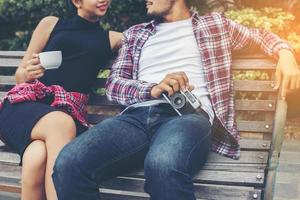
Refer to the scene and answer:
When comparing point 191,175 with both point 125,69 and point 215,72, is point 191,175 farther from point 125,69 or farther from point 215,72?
point 125,69

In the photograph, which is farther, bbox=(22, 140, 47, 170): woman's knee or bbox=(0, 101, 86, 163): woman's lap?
bbox=(0, 101, 86, 163): woman's lap

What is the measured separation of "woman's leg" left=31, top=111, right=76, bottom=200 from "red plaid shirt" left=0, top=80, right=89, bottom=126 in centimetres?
18

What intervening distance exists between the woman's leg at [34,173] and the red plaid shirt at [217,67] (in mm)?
674

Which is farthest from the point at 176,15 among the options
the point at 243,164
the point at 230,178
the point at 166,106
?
the point at 230,178

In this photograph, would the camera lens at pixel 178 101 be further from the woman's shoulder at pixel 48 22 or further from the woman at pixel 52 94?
the woman's shoulder at pixel 48 22

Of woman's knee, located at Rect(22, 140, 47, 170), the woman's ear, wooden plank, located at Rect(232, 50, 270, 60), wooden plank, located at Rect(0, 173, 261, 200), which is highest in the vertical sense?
the woman's ear

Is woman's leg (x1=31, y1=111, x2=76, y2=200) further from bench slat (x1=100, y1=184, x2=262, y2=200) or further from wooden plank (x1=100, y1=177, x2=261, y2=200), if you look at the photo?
bench slat (x1=100, y1=184, x2=262, y2=200)

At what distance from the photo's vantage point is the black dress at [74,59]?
133 inches

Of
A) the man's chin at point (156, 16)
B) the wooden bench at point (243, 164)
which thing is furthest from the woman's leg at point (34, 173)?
the man's chin at point (156, 16)

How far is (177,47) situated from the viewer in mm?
3414

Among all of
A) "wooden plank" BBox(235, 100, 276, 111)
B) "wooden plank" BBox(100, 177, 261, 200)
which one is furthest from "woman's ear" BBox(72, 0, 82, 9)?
"wooden plank" BBox(100, 177, 261, 200)

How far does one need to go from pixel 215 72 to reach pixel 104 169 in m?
0.96

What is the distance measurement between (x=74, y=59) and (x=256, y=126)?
1.23 m

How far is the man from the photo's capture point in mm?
2697
